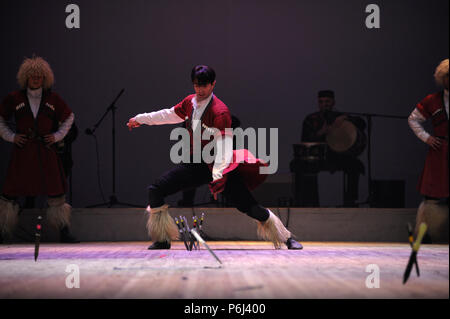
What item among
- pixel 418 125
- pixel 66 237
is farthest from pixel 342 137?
pixel 66 237

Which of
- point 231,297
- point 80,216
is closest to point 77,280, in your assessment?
point 231,297

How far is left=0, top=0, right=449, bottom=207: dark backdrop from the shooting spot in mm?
6770

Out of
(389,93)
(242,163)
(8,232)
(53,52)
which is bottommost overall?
(8,232)

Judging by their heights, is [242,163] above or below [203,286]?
above

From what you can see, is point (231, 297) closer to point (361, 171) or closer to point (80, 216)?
point (80, 216)

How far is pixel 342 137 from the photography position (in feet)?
20.7

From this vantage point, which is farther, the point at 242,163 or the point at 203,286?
the point at 242,163

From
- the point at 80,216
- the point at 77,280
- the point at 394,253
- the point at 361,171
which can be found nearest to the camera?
the point at 77,280

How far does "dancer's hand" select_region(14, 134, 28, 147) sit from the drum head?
127 inches

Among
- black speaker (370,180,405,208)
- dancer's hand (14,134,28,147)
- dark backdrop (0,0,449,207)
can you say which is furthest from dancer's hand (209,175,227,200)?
dark backdrop (0,0,449,207)

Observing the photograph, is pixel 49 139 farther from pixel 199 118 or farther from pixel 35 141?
pixel 199 118
